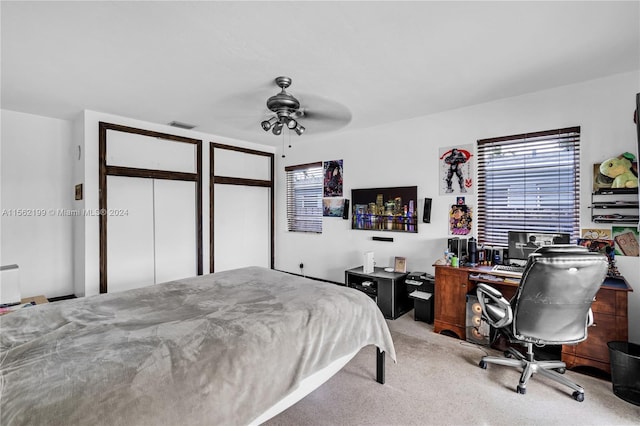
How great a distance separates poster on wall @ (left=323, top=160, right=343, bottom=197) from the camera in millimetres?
4914

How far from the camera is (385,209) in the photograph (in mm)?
4352

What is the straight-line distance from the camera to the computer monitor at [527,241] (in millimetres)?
2891

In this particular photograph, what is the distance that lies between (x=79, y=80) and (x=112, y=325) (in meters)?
2.51

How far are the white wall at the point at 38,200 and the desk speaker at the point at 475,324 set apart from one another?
17.0ft

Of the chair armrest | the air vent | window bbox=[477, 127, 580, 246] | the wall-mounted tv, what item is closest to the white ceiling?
window bbox=[477, 127, 580, 246]

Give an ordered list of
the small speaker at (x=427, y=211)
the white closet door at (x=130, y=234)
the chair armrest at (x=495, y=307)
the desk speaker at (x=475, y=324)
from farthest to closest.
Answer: the white closet door at (x=130, y=234) < the small speaker at (x=427, y=211) < the desk speaker at (x=475, y=324) < the chair armrest at (x=495, y=307)

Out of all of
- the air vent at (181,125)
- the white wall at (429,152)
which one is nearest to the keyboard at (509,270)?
the white wall at (429,152)

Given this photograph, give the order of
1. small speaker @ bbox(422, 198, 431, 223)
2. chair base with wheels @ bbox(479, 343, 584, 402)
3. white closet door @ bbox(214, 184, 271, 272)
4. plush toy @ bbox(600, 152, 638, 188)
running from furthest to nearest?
white closet door @ bbox(214, 184, 271, 272), small speaker @ bbox(422, 198, 431, 223), plush toy @ bbox(600, 152, 638, 188), chair base with wheels @ bbox(479, 343, 584, 402)

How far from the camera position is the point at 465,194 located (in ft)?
12.0

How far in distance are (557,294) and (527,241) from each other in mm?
1047

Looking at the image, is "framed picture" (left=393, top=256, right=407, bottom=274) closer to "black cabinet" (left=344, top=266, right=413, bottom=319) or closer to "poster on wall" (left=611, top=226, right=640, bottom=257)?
"black cabinet" (left=344, top=266, right=413, bottom=319)

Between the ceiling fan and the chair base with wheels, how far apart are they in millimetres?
2853

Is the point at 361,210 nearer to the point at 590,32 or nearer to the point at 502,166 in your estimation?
the point at 502,166

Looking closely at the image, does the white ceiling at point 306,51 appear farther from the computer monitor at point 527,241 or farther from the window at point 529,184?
the computer monitor at point 527,241
